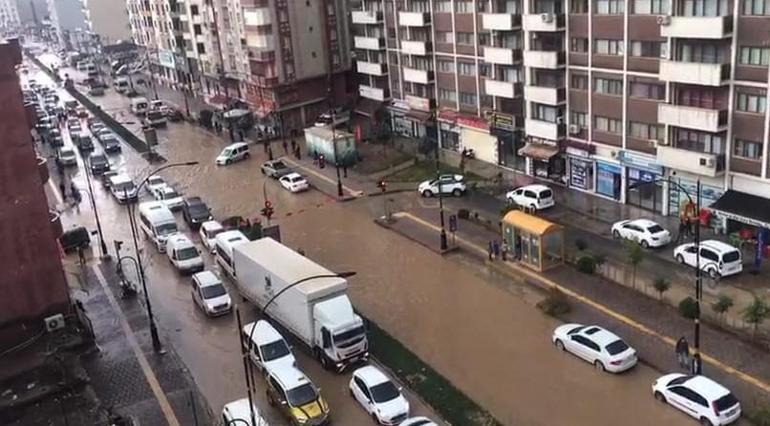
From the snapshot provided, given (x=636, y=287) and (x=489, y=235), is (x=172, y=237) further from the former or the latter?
(x=636, y=287)

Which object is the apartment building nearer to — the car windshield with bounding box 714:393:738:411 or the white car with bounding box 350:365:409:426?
the car windshield with bounding box 714:393:738:411

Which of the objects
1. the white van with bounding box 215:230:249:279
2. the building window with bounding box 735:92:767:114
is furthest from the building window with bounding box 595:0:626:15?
the white van with bounding box 215:230:249:279

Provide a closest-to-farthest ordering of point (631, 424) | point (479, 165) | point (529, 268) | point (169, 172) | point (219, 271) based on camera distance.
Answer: point (631, 424) < point (529, 268) < point (219, 271) < point (479, 165) < point (169, 172)

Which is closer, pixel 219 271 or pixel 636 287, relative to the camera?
pixel 636 287

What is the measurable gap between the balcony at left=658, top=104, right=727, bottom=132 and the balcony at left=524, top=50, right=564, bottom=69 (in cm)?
872

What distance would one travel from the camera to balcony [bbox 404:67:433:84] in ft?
204

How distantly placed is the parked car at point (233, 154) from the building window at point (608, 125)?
32.5 m

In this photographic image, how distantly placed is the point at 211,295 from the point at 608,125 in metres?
25.3

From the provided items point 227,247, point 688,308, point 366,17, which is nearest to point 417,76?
point 366,17

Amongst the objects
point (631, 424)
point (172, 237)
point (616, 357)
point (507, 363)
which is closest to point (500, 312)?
point (507, 363)

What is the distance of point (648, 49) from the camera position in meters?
42.6

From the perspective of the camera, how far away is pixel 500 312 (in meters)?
34.9

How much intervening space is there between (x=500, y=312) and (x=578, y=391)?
7322 millimetres

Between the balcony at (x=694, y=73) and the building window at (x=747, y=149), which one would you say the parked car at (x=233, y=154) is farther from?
the building window at (x=747, y=149)
